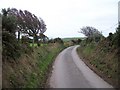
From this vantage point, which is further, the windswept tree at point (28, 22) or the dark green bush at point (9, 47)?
the windswept tree at point (28, 22)

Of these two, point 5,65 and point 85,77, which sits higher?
point 5,65

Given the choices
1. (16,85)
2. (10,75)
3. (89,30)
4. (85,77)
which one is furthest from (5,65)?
(89,30)

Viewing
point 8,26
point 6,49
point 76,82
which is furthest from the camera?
point 8,26

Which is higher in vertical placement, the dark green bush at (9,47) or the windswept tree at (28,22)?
the windswept tree at (28,22)

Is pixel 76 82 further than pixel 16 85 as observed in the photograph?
Yes

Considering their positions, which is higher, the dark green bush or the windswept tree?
the windswept tree

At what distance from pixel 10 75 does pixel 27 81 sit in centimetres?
164

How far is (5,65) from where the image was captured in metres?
14.7

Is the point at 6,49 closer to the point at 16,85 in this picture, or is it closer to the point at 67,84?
the point at 16,85

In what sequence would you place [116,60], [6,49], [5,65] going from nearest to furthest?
1. [5,65]
2. [6,49]
3. [116,60]

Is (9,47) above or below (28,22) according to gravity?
below

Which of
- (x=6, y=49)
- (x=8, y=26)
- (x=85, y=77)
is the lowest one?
(x=85, y=77)

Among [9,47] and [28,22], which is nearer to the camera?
[9,47]

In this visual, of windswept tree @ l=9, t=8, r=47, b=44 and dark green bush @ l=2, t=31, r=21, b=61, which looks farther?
windswept tree @ l=9, t=8, r=47, b=44
